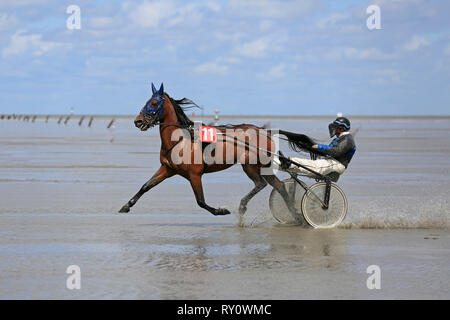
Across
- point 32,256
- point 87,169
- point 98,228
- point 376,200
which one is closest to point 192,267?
point 32,256

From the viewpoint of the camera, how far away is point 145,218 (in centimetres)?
1229

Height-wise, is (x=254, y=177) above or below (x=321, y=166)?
below

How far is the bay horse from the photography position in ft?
37.0

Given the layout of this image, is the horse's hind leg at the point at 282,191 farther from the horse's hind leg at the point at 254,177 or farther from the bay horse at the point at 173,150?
the horse's hind leg at the point at 254,177

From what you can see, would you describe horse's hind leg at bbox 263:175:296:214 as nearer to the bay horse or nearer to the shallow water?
the bay horse

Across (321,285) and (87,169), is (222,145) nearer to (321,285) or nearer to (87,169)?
(321,285)

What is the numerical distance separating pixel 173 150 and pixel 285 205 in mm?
1969

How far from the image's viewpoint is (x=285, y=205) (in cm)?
1180

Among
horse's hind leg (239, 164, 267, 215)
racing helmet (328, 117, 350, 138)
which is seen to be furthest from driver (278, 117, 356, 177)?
horse's hind leg (239, 164, 267, 215)

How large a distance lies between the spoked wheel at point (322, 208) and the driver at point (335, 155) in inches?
15.1

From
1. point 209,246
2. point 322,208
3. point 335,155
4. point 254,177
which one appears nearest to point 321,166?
point 335,155

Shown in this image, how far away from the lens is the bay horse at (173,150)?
11289mm

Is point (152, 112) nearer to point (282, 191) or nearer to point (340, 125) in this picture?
point (282, 191)

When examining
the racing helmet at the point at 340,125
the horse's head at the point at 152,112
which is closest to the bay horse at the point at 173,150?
the horse's head at the point at 152,112
